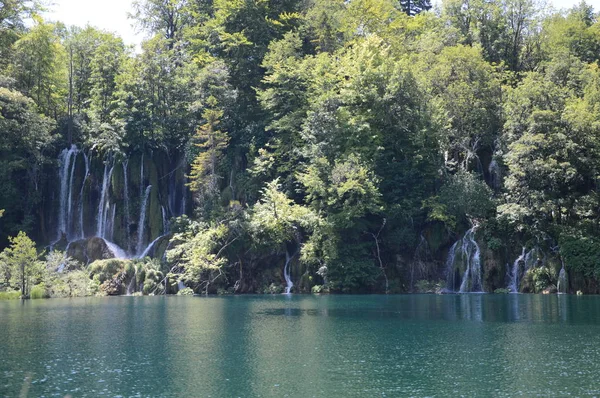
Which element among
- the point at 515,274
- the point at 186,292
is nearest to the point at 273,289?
the point at 186,292

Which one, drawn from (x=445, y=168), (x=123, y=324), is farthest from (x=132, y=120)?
(x=123, y=324)

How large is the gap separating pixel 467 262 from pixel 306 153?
1491 centimetres

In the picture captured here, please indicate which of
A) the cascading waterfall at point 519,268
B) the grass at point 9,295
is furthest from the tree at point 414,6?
the grass at point 9,295

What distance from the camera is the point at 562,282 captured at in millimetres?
43344

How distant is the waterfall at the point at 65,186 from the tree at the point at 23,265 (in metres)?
10.4

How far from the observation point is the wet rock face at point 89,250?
5591cm

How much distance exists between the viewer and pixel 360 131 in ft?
170

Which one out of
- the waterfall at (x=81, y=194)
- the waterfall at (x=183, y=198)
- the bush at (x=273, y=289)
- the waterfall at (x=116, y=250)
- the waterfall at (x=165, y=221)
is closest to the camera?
the bush at (x=273, y=289)

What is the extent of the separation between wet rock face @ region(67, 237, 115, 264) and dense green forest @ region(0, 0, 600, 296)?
0.55ft

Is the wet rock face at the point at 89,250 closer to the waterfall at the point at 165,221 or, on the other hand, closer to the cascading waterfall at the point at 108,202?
the cascading waterfall at the point at 108,202

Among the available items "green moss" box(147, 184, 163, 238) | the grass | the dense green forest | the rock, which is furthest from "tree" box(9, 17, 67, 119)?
the rock

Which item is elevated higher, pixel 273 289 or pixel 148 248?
pixel 148 248

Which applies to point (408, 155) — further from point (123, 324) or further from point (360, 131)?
point (123, 324)

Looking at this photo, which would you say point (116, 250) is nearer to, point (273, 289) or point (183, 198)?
point (183, 198)
